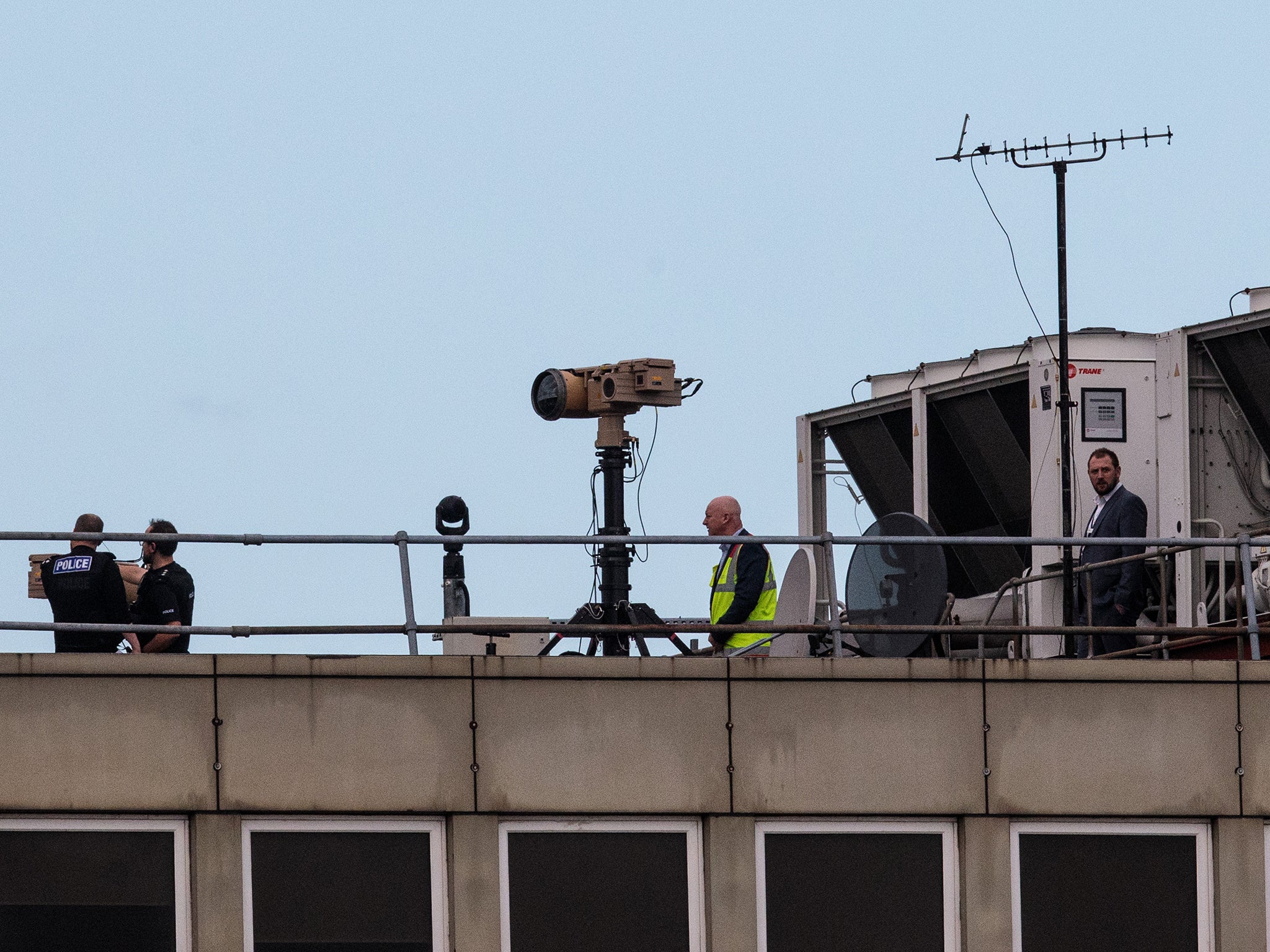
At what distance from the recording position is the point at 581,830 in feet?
44.4

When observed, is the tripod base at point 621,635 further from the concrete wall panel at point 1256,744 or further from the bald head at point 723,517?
the concrete wall panel at point 1256,744

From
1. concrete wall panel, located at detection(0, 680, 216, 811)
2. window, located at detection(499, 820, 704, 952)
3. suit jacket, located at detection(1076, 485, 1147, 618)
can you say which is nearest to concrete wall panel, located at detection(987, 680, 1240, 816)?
suit jacket, located at detection(1076, 485, 1147, 618)

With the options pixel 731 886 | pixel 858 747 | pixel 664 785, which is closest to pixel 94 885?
pixel 664 785

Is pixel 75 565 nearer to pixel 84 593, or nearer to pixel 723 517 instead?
pixel 84 593

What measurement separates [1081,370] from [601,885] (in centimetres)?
674

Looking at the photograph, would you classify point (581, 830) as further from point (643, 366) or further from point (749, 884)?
point (643, 366)

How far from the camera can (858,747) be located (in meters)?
13.6

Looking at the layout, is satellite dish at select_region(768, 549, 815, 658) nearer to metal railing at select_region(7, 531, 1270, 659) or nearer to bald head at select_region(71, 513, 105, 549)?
metal railing at select_region(7, 531, 1270, 659)

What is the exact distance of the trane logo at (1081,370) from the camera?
18047 mm

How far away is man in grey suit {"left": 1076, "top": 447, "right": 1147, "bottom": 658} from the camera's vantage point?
48.8 feet

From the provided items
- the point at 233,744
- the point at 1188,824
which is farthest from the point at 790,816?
the point at 233,744

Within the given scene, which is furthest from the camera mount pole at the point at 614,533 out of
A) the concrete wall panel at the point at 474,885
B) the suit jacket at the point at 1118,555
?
the suit jacket at the point at 1118,555

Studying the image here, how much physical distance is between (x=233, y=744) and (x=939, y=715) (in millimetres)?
4177

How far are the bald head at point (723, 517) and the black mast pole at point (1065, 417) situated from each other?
2.22 meters
